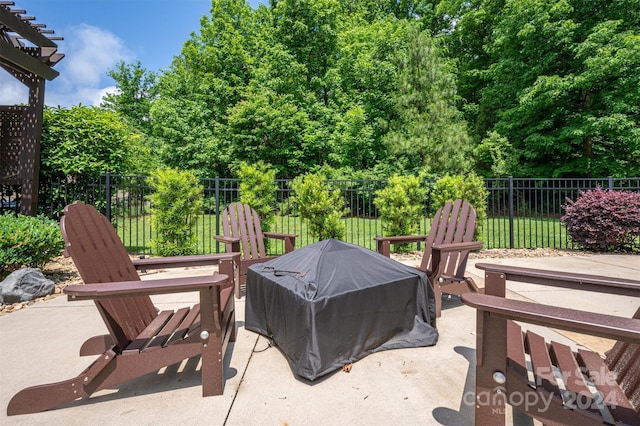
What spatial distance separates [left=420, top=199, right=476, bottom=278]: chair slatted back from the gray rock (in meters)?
4.46

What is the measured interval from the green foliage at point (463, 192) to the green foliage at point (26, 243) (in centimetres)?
655

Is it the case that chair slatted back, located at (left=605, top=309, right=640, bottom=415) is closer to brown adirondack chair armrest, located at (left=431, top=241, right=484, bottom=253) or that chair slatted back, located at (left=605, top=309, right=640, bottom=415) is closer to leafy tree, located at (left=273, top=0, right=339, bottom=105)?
brown adirondack chair armrest, located at (left=431, top=241, right=484, bottom=253)

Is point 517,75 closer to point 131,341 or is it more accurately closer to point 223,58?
point 223,58

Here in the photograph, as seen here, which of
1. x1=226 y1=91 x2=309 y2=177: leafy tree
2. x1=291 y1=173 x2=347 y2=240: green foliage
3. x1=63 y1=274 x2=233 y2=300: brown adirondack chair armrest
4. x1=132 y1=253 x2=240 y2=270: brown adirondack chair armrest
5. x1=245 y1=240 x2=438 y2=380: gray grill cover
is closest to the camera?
x1=63 y1=274 x2=233 y2=300: brown adirondack chair armrest

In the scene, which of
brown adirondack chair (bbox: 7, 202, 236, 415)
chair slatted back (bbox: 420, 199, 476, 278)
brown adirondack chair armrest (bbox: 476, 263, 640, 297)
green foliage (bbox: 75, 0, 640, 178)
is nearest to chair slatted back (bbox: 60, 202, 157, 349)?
brown adirondack chair (bbox: 7, 202, 236, 415)

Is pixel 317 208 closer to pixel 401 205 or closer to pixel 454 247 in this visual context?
pixel 401 205

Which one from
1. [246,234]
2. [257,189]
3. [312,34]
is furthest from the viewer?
[312,34]

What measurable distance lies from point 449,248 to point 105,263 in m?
2.64

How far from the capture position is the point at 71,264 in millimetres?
5301

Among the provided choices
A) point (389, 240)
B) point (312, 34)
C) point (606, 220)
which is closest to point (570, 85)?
point (606, 220)

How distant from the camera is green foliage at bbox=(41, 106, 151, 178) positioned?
5.63 metres

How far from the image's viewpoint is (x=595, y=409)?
115 cm

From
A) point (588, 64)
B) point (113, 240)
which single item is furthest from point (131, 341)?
point (588, 64)

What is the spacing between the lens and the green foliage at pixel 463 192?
6.41m
